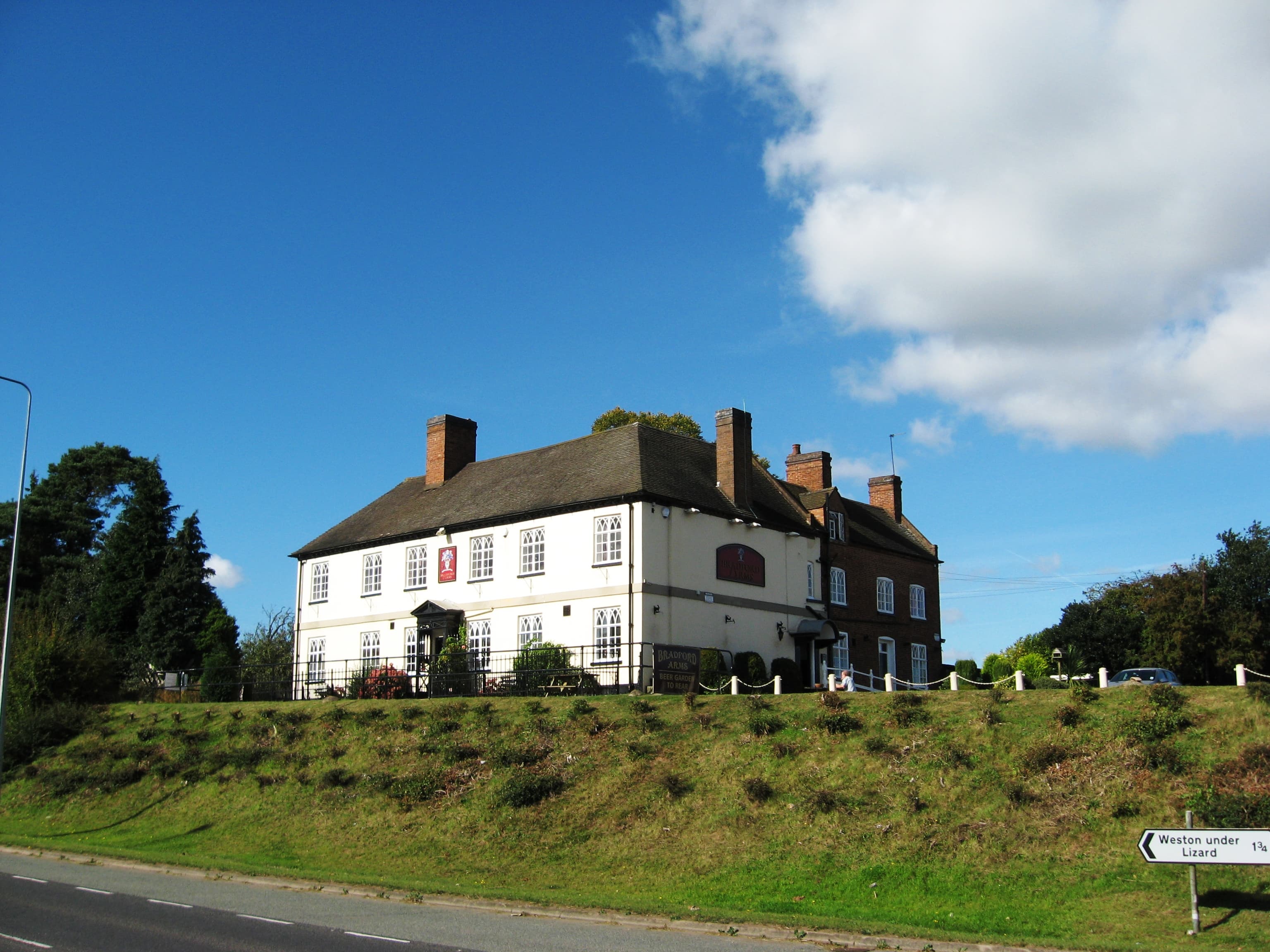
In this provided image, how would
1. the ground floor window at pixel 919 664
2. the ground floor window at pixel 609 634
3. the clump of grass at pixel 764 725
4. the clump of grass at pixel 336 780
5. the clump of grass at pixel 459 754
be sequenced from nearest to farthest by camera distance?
the clump of grass at pixel 764 725
the clump of grass at pixel 459 754
the clump of grass at pixel 336 780
the ground floor window at pixel 609 634
the ground floor window at pixel 919 664

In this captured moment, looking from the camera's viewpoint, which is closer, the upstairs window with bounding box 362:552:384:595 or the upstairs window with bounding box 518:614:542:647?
the upstairs window with bounding box 518:614:542:647

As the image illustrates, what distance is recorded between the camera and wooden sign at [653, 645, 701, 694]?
31906 millimetres

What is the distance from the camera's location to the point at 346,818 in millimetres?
25312

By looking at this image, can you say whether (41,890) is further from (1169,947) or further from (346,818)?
(1169,947)

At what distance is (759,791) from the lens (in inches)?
848

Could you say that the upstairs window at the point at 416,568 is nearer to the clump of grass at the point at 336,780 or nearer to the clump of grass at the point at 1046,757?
the clump of grass at the point at 336,780

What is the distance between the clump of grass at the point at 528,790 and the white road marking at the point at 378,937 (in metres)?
9.89

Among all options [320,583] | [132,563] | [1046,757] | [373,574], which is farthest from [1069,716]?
[132,563]

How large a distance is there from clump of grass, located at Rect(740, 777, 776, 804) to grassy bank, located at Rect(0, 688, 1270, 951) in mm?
80

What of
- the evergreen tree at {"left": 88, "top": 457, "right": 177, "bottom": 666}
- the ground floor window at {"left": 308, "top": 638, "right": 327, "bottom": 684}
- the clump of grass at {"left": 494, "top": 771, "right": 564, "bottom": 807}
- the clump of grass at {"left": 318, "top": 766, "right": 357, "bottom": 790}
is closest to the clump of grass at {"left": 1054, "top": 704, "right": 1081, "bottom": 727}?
the clump of grass at {"left": 494, "top": 771, "right": 564, "bottom": 807}

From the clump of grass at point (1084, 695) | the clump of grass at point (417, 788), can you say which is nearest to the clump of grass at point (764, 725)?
the clump of grass at point (1084, 695)

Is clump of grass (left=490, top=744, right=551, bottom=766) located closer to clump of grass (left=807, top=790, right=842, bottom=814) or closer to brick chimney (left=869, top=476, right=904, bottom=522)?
clump of grass (left=807, top=790, right=842, bottom=814)

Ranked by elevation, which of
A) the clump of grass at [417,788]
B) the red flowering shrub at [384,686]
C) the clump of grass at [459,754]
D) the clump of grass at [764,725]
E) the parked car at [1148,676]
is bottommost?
the clump of grass at [417,788]

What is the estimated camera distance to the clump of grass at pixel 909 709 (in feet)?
75.5
